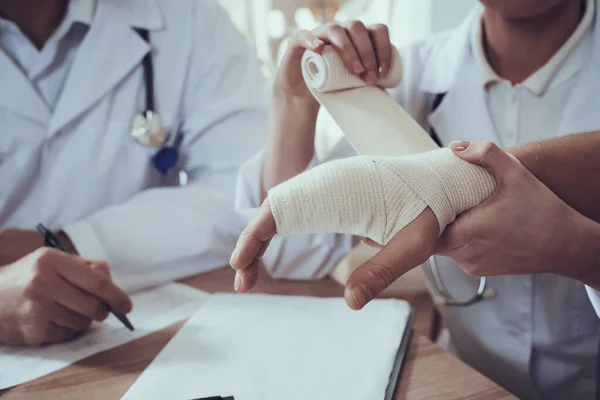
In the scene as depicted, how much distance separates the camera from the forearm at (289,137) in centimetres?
66

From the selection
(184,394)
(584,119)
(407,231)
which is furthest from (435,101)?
(184,394)

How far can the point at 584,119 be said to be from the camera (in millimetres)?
620

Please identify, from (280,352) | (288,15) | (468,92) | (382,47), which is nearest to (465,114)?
(468,92)

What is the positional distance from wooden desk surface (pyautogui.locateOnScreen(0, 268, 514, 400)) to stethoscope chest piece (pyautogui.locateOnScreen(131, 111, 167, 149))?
37 cm

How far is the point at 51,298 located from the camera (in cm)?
51

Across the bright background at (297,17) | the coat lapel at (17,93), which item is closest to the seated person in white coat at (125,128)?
the coat lapel at (17,93)

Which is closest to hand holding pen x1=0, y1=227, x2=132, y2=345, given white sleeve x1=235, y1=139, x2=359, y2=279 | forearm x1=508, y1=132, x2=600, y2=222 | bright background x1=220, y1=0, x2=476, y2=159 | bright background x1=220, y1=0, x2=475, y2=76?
white sleeve x1=235, y1=139, x2=359, y2=279

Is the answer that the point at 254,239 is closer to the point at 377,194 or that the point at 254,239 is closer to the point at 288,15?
the point at 377,194

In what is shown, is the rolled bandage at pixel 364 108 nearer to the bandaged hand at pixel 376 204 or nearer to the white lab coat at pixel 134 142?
the bandaged hand at pixel 376 204

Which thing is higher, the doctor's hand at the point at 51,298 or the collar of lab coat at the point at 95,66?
the collar of lab coat at the point at 95,66

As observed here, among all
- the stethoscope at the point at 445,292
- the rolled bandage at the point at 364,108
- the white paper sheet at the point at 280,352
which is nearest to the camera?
the white paper sheet at the point at 280,352

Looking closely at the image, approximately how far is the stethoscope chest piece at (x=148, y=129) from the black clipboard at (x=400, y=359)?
488mm

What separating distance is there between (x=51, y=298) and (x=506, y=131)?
22.6 inches

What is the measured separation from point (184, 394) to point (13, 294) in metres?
0.23
